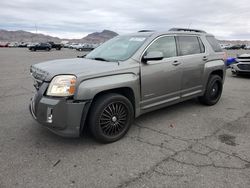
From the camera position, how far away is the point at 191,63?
504cm

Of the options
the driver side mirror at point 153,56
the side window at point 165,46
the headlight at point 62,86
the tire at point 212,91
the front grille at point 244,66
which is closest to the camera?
the headlight at point 62,86

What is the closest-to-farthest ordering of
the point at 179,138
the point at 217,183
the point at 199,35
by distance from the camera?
the point at 217,183 < the point at 179,138 < the point at 199,35

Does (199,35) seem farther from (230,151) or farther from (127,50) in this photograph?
(230,151)

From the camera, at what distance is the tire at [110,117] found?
140 inches

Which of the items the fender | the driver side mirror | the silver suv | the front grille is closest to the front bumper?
the silver suv

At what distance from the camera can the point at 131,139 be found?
3965 millimetres

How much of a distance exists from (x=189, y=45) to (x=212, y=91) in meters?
1.50

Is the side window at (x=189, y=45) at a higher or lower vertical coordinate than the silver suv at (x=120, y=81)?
higher

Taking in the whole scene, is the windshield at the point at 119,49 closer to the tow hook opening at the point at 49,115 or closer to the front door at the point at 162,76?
the front door at the point at 162,76

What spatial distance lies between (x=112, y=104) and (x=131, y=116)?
482 millimetres

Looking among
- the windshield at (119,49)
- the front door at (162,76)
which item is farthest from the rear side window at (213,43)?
the windshield at (119,49)

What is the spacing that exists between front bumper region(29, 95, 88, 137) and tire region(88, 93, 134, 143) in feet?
0.67

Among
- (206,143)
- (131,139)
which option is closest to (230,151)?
(206,143)

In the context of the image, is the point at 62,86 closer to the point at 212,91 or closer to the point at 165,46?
the point at 165,46
